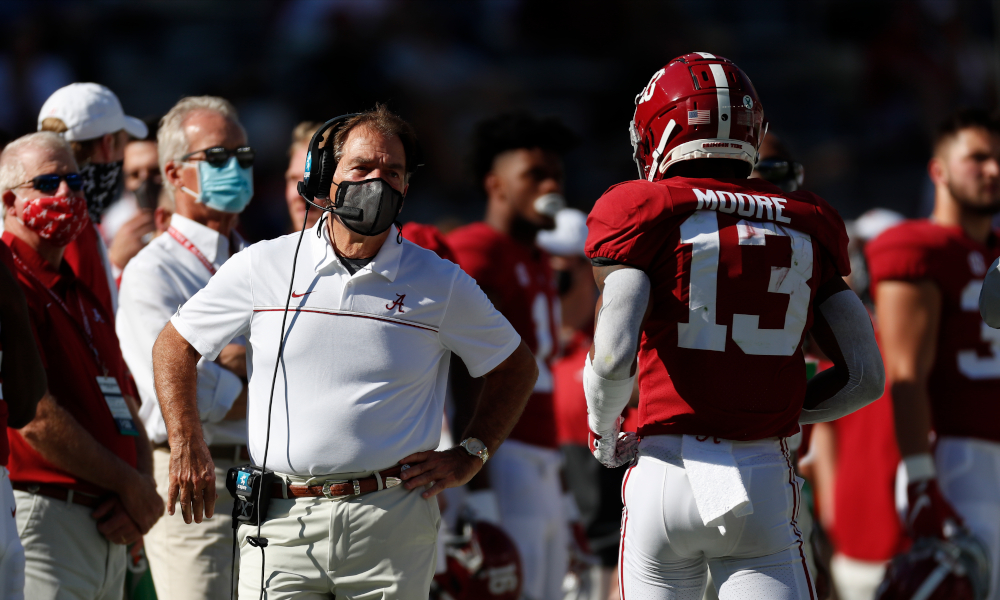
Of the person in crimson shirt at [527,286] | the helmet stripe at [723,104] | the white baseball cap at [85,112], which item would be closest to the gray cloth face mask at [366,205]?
the helmet stripe at [723,104]

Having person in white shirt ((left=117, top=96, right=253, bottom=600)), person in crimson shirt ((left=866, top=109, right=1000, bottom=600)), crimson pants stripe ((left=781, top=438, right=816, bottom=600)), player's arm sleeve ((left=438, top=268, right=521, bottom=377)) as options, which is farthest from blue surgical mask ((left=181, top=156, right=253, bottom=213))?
person in crimson shirt ((left=866, top=109, right=1000, bottom=600))

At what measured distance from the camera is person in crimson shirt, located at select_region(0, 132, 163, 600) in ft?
12.6

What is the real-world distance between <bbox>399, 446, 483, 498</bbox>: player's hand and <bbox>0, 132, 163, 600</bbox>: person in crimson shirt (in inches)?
47.0

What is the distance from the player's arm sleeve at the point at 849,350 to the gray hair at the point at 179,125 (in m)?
2.57

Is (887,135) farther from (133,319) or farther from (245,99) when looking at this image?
(133,319)

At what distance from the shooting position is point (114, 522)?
3.94 m

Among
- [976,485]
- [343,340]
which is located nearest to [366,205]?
[343,340]

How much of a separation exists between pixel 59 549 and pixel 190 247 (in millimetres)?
1245

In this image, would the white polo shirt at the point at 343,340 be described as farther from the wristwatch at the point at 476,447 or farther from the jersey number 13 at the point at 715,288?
the jersey number 13 at the point at 715,288

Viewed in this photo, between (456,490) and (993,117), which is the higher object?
(993,117)

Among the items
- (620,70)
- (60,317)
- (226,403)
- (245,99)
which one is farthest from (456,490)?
(620,70)

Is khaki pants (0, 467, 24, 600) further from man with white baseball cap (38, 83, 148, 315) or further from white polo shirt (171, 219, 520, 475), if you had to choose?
man with white baseball cap (38, 83, 148, 315)

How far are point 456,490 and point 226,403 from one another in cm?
228

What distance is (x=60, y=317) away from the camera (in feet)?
13.3
